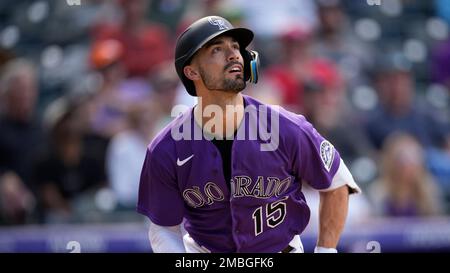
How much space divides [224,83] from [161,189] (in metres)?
0.57

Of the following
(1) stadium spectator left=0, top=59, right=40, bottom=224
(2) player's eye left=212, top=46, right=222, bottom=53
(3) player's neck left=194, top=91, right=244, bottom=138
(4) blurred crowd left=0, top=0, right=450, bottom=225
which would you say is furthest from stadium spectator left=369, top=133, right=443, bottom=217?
(2) player's eye left=212, top=46, right=222, bottom=53

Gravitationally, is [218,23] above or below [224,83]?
above

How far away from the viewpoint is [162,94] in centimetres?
772

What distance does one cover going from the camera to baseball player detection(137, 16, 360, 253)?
4344mm

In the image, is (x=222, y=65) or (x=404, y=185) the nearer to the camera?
(x=222, y=65)

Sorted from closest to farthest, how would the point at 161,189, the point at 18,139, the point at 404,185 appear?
the point at 161,189 → the point at 404,185 → the point at 18,139

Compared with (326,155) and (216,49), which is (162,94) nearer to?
(216,49)

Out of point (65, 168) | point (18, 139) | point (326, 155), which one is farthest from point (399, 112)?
point (326, 155)

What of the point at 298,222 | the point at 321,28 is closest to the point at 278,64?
the point at 321,28

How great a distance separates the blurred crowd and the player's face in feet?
10.2

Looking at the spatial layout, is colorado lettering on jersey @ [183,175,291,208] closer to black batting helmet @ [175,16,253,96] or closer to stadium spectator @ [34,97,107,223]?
black batting helmet @ [175,16,253,96]

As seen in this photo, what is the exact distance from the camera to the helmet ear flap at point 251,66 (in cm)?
436

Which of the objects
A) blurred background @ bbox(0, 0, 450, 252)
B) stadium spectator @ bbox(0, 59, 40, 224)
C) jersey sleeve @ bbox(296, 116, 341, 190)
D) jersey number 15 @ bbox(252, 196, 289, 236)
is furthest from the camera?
stadium spectator @ bbox(0, 59, 40, 224)

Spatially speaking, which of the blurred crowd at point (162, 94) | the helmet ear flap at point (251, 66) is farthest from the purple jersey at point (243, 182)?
the blurred crowd at point (162, 94)
